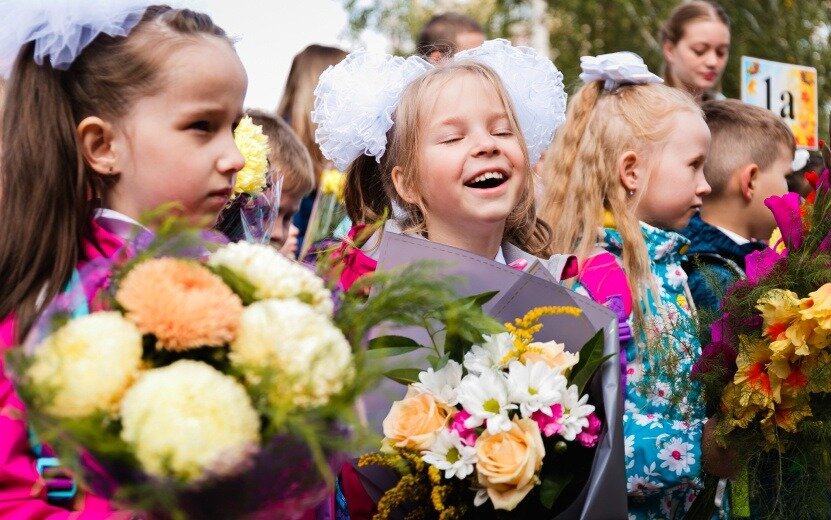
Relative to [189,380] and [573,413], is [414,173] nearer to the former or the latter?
[573,413]

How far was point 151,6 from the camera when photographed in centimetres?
248

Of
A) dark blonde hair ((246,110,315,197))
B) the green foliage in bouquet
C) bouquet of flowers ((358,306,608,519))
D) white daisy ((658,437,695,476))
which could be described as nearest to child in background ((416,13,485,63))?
dark blonde hair ((246,110,315,197))

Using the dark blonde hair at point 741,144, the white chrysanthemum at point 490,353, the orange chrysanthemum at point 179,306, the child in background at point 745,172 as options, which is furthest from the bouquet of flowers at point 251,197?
the dark blonde hair at point 741,144

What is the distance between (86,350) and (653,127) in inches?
115

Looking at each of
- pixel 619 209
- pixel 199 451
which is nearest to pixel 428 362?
pixel 199 451

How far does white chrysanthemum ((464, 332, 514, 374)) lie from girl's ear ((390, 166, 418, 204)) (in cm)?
102

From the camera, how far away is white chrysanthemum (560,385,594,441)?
7.61 feet

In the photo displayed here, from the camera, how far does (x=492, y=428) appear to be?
2277mm

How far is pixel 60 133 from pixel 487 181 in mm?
1301

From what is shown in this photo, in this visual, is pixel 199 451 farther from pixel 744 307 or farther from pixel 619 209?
pixel 619 209

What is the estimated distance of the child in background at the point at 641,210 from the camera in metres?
3.27

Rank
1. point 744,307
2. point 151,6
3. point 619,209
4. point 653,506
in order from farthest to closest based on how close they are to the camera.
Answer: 1. point 619,209
2. point 653,506
3. point 744,307
4. point 151,6

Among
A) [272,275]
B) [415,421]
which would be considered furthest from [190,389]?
[415,421]

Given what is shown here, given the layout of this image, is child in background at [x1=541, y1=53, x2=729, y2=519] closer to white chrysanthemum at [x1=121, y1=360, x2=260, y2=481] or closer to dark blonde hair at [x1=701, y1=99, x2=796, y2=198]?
dark blonde hair at [x1=701, y1=99, x2=796, y2=198]
